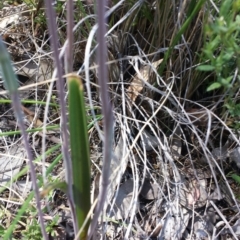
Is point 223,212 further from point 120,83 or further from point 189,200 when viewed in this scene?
point 120,83

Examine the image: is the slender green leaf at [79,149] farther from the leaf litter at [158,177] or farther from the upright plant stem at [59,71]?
the leaf litter at [158,177]

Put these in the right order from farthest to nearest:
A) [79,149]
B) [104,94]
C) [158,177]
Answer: [158,177]
[79,149]
[104,94]

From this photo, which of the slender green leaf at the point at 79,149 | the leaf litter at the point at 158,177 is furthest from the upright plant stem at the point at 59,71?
the leaf litter at the point at 158,177

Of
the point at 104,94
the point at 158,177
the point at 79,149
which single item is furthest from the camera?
the point at 158,177

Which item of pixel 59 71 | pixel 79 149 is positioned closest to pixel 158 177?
pixel 79 149

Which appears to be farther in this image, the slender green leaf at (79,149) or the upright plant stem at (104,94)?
the slender green leaf at (79,149)

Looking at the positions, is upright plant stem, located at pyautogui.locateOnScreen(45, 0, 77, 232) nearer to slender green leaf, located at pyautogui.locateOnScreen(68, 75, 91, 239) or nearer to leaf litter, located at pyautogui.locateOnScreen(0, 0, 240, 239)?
slender green leaf, located at pyautogui.locateOnScreen(68, 75, 91, 239)

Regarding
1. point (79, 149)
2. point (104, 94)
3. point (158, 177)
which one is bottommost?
point (158, 177)

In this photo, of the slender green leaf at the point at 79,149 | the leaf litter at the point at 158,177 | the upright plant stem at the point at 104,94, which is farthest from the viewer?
the leaf litter at the point at 158,177

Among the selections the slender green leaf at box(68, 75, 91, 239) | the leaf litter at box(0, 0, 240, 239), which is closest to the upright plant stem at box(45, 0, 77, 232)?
the slender green leaf at box(68, 75, 91, 239)

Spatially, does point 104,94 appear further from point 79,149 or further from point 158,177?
point 158,177

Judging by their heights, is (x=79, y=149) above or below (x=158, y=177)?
above
